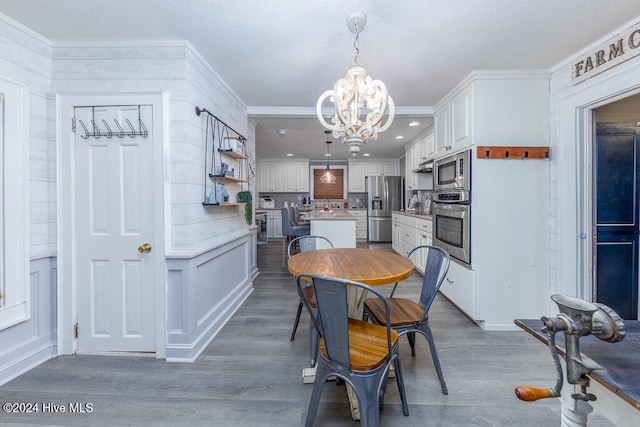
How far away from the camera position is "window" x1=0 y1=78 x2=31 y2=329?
179 cm

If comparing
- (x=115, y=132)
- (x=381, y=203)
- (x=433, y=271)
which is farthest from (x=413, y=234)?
(x=115, y=132)

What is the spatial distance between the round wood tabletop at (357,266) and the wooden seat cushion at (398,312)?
0.95ft

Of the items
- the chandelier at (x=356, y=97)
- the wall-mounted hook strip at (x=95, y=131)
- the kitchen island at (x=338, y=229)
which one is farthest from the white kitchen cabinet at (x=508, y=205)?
the wall-mounted hook strip at (x=95, y=131)

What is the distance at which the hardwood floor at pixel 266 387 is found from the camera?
1.50 meters

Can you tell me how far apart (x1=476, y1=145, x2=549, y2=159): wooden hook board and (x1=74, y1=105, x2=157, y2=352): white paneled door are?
113 inches

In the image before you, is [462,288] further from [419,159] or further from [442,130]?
[419,159]

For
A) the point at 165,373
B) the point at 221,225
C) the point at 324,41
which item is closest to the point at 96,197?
the point at 221,225

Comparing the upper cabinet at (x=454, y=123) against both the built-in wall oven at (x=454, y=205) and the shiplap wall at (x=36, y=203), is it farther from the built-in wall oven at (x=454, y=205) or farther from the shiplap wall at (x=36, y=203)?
the shiplap wall at (x=36, y=203)

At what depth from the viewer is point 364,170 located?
24.7ft

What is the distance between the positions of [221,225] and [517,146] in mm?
2931

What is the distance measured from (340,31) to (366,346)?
6.60 feet

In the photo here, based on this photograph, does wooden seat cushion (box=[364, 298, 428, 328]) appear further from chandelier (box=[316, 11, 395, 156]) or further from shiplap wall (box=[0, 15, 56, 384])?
shiplap wall (box=[0, 15, 56, 384])

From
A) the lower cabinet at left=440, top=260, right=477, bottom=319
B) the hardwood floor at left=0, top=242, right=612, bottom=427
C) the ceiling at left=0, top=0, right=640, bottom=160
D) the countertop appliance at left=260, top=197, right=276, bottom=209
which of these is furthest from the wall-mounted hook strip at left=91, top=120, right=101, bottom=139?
the countertop appliance at left=260, top=197, right=276, bottom=209

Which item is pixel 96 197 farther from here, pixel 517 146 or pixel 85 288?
pixel 517 146
